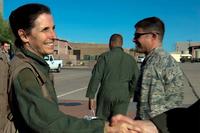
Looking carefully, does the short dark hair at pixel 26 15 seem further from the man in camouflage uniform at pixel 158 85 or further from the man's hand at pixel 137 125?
the man in camouflage uniform at pixel 158 85

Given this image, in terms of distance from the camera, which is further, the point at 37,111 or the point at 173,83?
the point at 173,83

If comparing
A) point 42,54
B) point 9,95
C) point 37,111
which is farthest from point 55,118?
point 42,54

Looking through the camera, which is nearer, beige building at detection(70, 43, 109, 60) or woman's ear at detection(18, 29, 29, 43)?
woman's ear at detection(18, 29, 29, 43)

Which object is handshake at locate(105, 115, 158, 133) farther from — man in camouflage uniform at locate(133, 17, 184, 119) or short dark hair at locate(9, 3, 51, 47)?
man in camouflage uniform at locate(133, 17, 184, 119)

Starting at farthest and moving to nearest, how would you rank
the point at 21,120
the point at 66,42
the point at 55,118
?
the point at 66,42 → the point at 21,120 → the point at 55,118

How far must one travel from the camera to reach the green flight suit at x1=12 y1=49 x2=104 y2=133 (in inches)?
111

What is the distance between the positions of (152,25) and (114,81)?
95.4 inches

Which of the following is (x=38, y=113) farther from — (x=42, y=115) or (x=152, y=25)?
(x=152, y=25)

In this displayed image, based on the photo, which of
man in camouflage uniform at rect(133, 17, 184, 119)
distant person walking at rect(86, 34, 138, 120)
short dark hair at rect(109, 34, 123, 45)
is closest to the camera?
man in camouflage uniform at rect(133, 17, 184, 119)

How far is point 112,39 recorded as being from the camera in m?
8.31

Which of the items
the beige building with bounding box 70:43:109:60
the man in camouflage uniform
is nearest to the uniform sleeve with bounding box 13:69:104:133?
the man in camouflage uniform

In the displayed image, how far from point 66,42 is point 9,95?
99558 mm

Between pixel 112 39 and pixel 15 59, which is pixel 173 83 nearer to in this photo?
pixel 15 59

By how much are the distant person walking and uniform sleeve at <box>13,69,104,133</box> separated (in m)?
4.81
